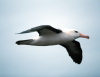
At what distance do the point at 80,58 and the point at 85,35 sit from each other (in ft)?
5.70

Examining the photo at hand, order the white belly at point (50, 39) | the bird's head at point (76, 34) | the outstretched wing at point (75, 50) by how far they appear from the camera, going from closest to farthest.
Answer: the white belly at point (50, 39)
the bird's head at point (76, 34)
the outstretched wing at point (75, 50)

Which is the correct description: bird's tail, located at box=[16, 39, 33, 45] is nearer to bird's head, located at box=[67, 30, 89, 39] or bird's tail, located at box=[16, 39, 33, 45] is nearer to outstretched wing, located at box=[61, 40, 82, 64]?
bird's head, located at box=[67, 30, 89, 39]

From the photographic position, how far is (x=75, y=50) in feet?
59.8

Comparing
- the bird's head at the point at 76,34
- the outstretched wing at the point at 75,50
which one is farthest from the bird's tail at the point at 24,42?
the outstretched wing at the point at 75,50

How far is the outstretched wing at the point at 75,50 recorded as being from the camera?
710 inches

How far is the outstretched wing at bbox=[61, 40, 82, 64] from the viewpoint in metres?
18.0

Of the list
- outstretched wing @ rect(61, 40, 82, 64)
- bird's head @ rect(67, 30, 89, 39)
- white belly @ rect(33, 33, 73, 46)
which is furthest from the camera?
outstretched wing @ rect(61, 40, 82, 64)

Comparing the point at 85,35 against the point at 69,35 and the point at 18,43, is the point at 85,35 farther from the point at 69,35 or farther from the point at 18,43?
the point at 18,43

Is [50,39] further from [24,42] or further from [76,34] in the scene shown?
[76,34]

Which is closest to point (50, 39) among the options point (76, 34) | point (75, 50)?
point (76, 34)

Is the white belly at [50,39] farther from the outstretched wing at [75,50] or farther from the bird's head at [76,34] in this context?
the outstretched wing at [75,50]

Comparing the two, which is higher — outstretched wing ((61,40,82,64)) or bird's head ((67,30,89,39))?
bird's head ((67,30,89,39))

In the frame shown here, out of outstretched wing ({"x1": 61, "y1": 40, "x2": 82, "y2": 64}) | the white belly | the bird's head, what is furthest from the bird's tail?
outstretched wing ({"x1": 61, "y1": 40, "x2": 82, "y2": 64})

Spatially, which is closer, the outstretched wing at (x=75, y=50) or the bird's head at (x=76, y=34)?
the bird's head at (x=76, y=34)
